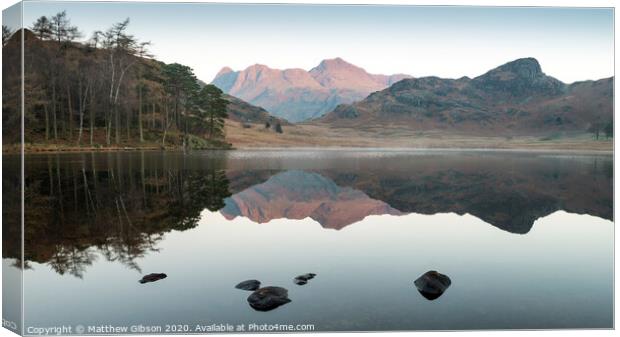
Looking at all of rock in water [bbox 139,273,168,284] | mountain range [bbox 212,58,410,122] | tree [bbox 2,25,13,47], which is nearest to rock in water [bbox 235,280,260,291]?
rock in water [bbox 139,273,168,284]

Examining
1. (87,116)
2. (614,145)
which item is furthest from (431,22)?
(87,116)

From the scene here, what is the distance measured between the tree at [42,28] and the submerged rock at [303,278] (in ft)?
25.3

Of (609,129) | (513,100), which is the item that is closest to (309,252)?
(609,129)

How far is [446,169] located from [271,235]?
2499 cm

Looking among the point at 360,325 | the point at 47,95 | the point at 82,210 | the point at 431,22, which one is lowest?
the point at 360,325

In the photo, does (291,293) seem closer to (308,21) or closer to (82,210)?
(308,21)

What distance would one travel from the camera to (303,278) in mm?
10891

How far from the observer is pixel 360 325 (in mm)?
8867

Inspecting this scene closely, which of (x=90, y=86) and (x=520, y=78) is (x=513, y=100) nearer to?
(x=520, y=78)

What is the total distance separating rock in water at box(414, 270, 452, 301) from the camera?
33.3ft

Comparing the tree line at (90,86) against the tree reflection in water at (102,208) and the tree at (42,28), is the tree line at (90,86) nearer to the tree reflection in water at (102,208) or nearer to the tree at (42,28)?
the tree at (42,28)

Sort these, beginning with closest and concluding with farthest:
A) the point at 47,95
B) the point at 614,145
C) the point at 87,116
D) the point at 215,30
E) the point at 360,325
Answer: the point at 360,325 < the point at 614,145 < the point at 215,30 < the point at 47,95 < the point at 87,116

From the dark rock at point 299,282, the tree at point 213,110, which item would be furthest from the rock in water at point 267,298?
the tree at point 213,110

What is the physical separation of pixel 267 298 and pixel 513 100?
23.2 metres
